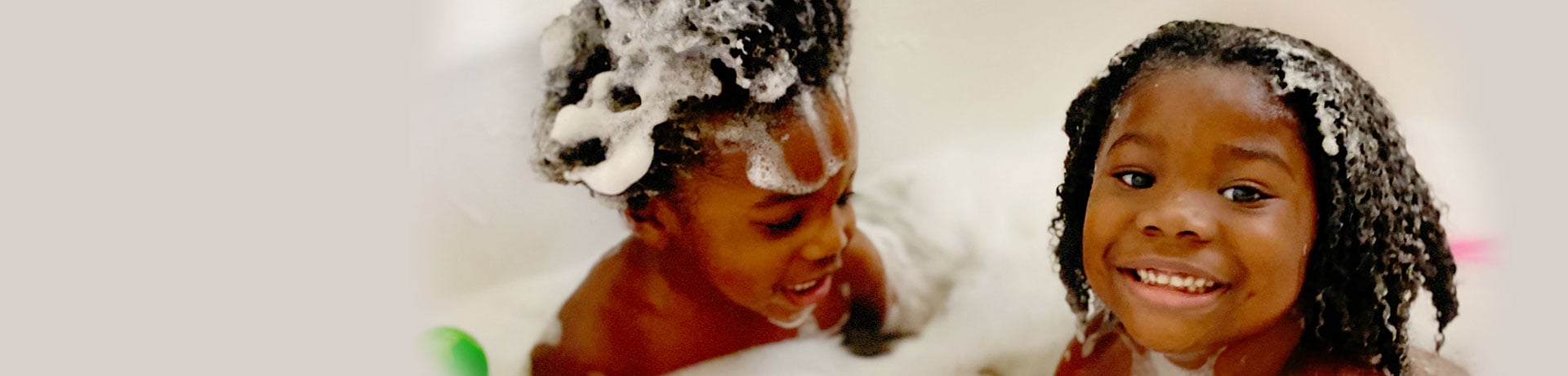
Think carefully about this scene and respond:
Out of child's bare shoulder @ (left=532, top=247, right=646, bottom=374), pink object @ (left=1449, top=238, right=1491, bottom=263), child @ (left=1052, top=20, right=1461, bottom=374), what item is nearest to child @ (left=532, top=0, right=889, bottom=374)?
child's bare shoulder @ (left=532, top=247, right=646, bottom=374)

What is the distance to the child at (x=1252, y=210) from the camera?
0.64 meters

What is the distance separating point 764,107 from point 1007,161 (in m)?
0.19

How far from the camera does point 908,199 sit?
80 cm

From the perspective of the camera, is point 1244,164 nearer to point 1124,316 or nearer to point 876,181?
point 1124,316

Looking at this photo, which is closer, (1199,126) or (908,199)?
(1199,126)

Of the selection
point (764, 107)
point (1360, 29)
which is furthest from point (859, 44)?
point (1360, 29)

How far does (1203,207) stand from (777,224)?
30 cm

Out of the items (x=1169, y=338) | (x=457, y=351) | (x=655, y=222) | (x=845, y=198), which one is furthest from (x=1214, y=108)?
(x=457, y=351)

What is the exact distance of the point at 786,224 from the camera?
777mm

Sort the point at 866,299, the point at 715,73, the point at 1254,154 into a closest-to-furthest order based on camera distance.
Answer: the point at 1254,154 < the point at 715,73 < the point at 866,299

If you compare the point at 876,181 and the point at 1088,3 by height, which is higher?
the point at 1088,3

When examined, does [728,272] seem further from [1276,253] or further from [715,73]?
[1276,253]

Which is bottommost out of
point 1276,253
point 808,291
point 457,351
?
point 457,351

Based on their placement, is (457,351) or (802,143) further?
(457,351)
